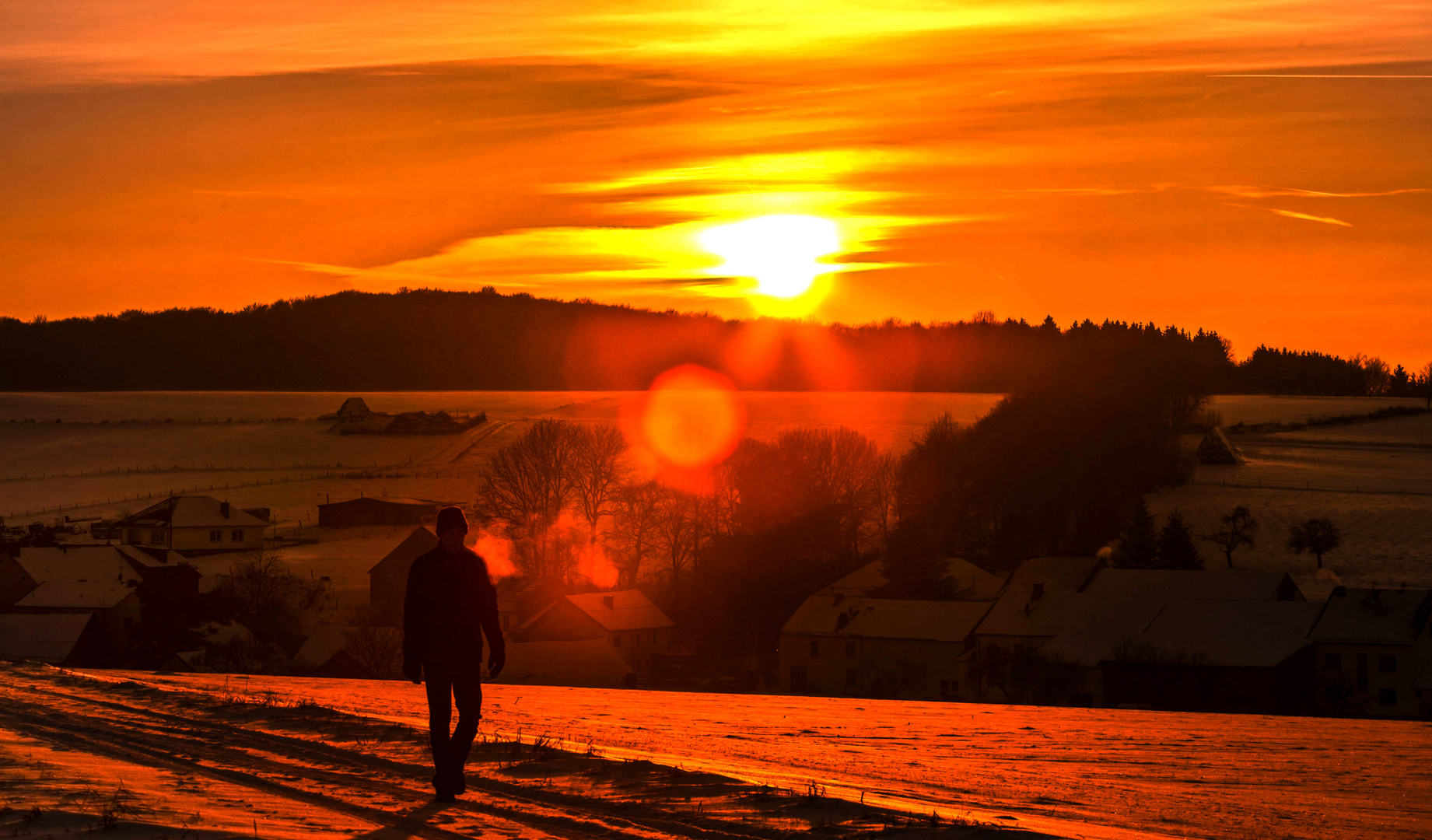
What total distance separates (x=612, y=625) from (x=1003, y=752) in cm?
4349

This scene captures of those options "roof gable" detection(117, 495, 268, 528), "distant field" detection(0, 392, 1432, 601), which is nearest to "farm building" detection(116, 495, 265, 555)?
"roof gable" detection(117, 495, 268, 528)

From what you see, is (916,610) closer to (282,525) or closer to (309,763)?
(282,525)

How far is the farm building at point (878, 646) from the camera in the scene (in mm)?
51875

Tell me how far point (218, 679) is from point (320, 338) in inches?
6961

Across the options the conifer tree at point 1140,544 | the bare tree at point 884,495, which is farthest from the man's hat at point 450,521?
the bare tree at point 884,495

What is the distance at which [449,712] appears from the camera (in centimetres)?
847

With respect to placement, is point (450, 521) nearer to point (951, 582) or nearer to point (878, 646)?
point (878, 646)

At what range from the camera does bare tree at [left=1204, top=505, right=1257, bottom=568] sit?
64.9 m

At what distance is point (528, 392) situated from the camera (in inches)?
6127

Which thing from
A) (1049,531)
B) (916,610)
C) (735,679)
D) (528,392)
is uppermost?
(528,392)

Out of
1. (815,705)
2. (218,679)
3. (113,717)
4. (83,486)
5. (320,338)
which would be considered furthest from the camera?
(320,338)

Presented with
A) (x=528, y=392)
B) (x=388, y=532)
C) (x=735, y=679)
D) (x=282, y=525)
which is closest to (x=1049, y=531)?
(x=735, y=679)

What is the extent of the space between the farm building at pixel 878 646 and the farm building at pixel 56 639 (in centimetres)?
2709

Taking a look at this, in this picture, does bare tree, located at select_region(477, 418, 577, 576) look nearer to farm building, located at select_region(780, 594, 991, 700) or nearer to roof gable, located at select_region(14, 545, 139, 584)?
farm building, located at select_region(780, 594, 991, 700)
